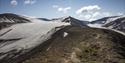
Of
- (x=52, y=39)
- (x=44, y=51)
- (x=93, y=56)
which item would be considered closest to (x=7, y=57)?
(x=44, y=51)

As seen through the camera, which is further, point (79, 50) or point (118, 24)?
point (118, 24)

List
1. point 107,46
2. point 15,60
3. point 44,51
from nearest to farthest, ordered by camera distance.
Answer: point 15,60, point 44,51, point 107,46

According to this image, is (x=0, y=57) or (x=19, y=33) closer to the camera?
(x=0, y=57)

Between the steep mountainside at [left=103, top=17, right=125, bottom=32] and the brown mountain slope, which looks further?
the steep mountainside at [left=103, top=17, right=125, bottom=32]

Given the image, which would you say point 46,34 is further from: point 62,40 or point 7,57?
point 7,57

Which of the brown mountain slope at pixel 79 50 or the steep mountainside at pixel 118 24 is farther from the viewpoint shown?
the steep mountainside at pixel 118 24

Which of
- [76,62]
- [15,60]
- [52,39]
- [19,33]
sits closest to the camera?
[76,62]

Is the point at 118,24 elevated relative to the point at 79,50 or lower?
elevated

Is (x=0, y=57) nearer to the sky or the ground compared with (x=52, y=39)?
nearer to the ground
